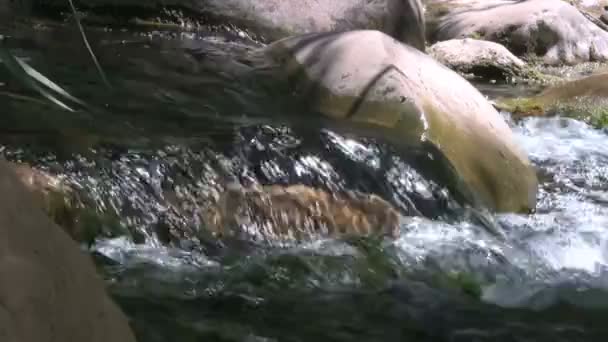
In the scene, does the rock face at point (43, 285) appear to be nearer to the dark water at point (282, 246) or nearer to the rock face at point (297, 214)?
the dark water at point (282, 246)

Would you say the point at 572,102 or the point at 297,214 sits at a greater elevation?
the point at 297,214

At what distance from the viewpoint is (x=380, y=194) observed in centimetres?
470

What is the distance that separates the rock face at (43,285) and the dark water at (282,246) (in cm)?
139

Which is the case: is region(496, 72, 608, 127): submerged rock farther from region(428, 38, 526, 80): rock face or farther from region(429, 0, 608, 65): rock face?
region(429, 0, 608, 65): rock face

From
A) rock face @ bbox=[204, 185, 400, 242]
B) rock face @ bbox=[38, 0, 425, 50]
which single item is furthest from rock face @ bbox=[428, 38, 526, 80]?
rock face @ bbox=[204, 185, 400, 242]

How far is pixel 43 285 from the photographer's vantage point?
154 centimetres

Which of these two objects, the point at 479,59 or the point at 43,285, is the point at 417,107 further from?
the point at 479,59

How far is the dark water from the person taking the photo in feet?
11.5

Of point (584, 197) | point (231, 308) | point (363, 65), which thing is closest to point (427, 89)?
point (363, 65)

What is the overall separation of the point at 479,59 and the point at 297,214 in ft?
19.8

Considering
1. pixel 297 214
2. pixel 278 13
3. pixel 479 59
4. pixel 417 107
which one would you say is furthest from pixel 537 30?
pixel 297 214

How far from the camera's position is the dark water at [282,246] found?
3518 millimetres

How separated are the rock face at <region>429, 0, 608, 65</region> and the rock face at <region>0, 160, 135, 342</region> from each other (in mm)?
10105

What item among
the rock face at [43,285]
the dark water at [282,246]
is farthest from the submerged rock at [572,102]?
the rock face at [43,285]
